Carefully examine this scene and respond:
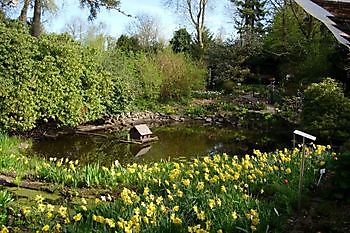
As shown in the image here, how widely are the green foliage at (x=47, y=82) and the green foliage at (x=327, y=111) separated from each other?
568 centimetres

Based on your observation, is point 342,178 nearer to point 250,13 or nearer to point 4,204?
point 4,204

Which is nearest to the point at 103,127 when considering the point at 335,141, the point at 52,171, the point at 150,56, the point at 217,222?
the point at 150,56

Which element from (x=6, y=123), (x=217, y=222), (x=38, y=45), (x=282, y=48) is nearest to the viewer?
(x=217, y=222)

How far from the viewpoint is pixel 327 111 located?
30.5ft

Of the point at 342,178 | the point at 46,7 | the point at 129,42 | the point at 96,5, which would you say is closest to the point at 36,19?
the point at 46,7

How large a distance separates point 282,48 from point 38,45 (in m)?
13.5

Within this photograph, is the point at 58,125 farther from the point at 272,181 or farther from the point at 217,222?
the point at 217,222

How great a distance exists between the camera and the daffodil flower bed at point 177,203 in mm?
3094

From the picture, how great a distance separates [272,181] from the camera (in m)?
4.33

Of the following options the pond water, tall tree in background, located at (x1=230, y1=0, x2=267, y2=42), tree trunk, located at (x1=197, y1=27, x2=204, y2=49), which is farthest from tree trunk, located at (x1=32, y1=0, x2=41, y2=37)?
tall tree in background, located at (x1=230, y1=0, x2=267, y2=42)

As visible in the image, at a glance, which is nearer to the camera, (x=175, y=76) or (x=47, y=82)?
(x=47, y=82)

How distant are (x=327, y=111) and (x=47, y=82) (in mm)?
6544

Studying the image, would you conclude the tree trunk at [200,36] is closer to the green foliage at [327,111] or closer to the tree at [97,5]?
the tree at [97,5]

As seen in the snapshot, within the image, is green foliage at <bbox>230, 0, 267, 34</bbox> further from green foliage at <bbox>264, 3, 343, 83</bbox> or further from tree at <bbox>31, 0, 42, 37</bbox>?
tree at <bbox>31, 0, 42, 37</bbox>
